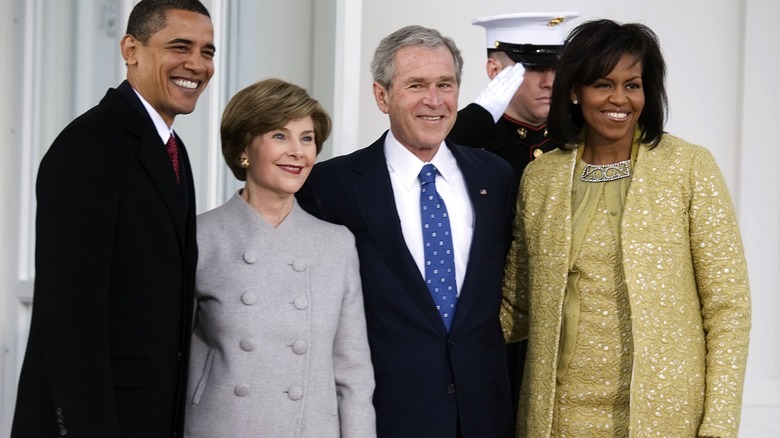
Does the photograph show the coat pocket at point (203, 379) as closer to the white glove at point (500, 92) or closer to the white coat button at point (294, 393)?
the white coat button at point (294, 393)

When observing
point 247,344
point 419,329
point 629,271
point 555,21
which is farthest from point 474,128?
point 247,344

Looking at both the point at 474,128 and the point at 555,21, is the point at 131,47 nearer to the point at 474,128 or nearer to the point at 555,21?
the point at 474,128

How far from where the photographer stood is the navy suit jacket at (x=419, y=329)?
114 inches

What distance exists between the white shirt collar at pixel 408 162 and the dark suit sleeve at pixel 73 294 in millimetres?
976

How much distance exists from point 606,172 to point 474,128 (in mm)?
837

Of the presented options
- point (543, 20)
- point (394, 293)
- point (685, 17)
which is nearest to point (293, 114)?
point (394, 293)

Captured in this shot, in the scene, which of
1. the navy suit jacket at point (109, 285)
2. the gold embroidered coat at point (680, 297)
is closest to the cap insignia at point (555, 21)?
the gold embroidered coat at point (680, 297)

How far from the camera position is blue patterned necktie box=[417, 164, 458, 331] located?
292cm

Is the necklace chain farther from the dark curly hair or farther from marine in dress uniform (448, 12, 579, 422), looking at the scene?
marine in dress uniform (448, 12, 579, 422)

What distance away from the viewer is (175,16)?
2477 millimetres

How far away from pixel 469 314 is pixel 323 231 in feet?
1.30

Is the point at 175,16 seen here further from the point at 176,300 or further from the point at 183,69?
the point at 176,300

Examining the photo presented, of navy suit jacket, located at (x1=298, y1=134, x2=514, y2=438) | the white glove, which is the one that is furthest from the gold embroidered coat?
the white glove

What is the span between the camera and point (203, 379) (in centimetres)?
265
